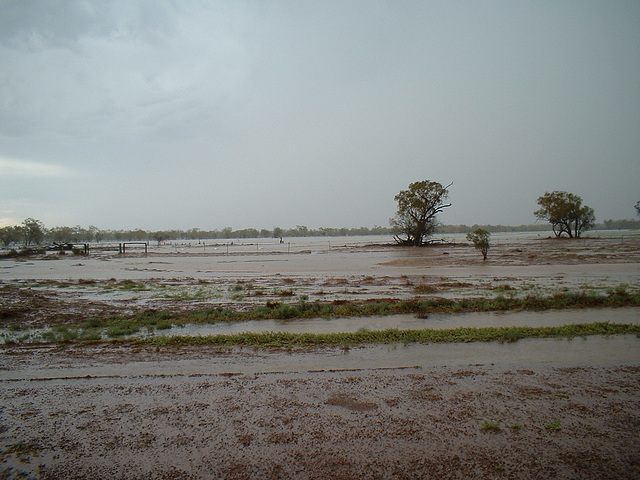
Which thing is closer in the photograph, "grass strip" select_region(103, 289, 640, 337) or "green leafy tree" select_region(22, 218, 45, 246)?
"grass strip" select_region(103, 289, 640, 337)

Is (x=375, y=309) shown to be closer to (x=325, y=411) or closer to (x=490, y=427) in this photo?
(x=325, y=411)

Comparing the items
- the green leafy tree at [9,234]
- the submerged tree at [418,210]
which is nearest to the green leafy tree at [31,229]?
the green leafy tree at [9,234]

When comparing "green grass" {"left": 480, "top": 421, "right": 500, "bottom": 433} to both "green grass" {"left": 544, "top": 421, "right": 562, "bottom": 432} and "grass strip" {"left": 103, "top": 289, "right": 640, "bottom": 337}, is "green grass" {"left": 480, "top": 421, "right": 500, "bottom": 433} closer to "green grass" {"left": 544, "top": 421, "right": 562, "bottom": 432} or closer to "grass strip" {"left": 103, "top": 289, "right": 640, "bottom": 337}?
"green grass" {"left": 544, "top": 421, "right": 562, "bottom": 432}

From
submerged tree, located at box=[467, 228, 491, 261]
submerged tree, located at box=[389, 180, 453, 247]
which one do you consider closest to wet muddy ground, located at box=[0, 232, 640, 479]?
submerged tree, located at box=[467, 228, 491, 261]

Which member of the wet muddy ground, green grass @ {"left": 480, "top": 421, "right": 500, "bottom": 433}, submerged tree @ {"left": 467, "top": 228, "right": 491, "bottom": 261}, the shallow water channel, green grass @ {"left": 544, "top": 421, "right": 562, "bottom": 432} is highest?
submerged tree @ {"left": 467, "top": 228, "right": 491, "bottom": 261}

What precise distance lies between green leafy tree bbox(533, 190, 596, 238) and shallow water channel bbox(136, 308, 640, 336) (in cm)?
6943

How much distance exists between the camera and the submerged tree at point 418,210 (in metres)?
62.5

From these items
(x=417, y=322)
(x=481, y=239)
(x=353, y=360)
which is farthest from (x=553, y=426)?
(x=481, y=239)

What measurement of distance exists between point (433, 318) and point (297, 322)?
171 inches

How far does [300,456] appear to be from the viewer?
4051mm

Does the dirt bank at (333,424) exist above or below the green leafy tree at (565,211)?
below

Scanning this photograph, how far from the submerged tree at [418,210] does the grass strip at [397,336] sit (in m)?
54.8

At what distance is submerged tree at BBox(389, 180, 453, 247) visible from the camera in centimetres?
6251

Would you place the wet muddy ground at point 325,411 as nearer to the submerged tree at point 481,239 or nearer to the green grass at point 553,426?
the green grass at point 553,426
